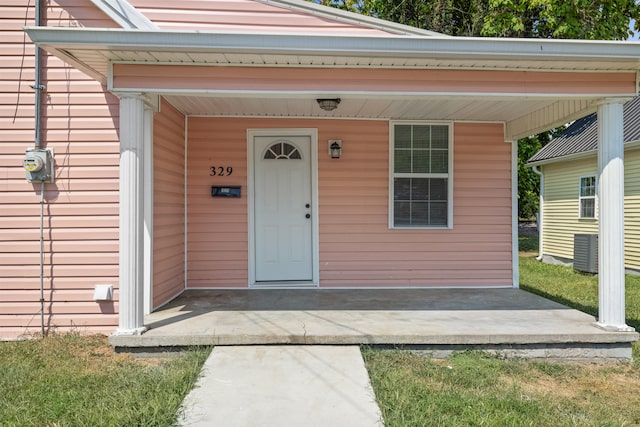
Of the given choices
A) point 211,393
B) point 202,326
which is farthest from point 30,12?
point 211,393

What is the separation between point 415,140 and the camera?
18.0 feet

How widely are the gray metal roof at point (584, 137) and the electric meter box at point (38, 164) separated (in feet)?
30.7

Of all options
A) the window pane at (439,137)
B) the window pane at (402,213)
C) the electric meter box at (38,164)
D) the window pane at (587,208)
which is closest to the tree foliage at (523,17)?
the window pane at (587,208)

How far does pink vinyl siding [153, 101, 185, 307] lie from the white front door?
3.14 ft

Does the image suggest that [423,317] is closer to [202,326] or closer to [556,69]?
[202,326]

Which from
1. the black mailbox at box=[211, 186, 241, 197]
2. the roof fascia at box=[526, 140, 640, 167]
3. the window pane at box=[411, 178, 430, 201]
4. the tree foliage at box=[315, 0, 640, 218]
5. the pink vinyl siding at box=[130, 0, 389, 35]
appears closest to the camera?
the pink vinyl siding at box=[130, 0, 389, 35]

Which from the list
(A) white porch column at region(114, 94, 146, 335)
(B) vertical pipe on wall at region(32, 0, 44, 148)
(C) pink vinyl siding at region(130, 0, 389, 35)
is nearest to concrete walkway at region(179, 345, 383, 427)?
(A) white porch column at region(114, 94, 146, 335)

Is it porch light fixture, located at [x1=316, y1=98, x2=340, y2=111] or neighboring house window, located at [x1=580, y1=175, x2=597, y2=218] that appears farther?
neighboring house window, located at [x1=580, y1=175, x2=597, y2=218]

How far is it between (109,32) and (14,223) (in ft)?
7.04

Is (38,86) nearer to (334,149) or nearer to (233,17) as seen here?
(233,17)

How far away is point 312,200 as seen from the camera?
5.38 m

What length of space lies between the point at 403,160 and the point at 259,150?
1909 mm

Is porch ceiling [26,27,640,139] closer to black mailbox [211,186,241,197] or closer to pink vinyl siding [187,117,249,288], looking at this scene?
pink vinyl siding [187,117,249,288]

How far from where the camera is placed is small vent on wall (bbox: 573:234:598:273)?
841 cm
